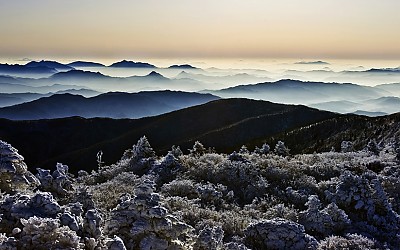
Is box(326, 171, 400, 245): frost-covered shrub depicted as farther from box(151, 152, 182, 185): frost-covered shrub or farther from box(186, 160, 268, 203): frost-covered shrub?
box(151, 152, 182, 185): frost-covered shrub

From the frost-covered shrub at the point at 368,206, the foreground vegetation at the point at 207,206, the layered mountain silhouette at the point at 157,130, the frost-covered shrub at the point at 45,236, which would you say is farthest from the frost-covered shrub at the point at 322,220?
the layered mountain silhouette at the point at 157,130

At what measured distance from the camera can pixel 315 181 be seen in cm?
1834

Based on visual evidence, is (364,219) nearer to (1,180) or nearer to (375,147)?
(1,180)

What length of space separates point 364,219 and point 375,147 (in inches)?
630

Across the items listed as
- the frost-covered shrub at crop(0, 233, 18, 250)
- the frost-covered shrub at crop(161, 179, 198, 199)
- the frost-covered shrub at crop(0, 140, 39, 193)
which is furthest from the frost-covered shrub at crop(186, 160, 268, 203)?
the frost-covered shrub at crop(0, 233, 18, 250)

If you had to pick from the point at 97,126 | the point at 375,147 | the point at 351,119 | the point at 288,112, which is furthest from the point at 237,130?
the point at 375,147

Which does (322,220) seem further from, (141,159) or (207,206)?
(141,159)

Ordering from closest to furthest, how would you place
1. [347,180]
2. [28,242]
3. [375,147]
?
[28,242], [347,180], [375,147]

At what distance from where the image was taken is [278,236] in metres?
12.1

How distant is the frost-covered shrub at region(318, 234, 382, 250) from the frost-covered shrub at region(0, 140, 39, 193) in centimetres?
925

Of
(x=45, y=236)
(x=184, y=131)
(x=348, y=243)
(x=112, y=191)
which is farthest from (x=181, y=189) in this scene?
(x=184, y=131)

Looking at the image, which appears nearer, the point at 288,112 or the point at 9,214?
the point at 9,214

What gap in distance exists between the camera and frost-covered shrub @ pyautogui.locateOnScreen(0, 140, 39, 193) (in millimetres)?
13023

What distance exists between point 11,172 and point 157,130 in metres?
98.0
